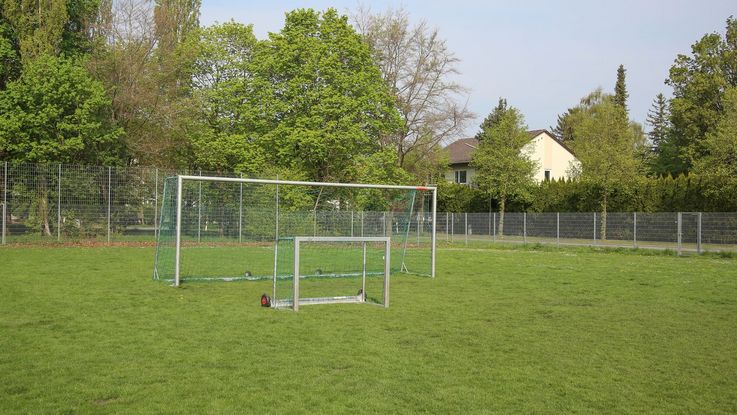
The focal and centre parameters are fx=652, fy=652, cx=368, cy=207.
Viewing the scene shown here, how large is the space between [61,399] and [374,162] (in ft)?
87.9

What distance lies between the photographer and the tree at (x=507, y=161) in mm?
37812

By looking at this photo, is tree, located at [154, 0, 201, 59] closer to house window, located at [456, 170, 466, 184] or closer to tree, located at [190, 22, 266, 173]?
tree, located at [190, 22, 266, 173]

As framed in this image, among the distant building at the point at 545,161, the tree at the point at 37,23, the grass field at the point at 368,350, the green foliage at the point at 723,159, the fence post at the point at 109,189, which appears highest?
the tree at the point at 37,23

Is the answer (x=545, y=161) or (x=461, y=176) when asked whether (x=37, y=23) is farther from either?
(x=545, y=161)

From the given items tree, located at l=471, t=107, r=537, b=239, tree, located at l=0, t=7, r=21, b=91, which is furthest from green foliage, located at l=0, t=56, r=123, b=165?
tree, located at l=471, t=107, r=537, b=239

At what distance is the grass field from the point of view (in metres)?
5.27

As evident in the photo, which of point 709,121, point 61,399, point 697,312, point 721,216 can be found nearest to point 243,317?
point 61,399

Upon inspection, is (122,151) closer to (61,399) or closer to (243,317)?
(243,317)

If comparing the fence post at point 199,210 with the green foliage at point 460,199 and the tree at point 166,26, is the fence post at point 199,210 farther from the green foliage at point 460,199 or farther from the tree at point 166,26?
the green foliage at point 460,199

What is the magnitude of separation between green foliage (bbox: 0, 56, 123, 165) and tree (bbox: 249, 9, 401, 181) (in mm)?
7760

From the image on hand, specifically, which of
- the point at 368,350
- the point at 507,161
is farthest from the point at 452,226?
the point at 368,350

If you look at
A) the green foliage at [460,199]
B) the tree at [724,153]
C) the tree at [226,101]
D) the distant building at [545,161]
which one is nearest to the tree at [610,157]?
the tree at [724,153]

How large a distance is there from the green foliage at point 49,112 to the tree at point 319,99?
7.76m

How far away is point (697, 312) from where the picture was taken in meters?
10.1
